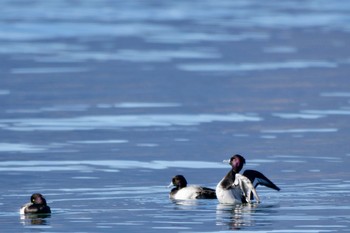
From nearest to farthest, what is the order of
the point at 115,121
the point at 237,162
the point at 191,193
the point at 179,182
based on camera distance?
the point at 237,162, the point at 191,193, the point at 179,182, the point at 115,121

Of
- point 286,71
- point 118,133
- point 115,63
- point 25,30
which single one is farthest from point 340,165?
point 25,30

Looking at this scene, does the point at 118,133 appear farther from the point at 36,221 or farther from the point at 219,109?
the point at 36,221

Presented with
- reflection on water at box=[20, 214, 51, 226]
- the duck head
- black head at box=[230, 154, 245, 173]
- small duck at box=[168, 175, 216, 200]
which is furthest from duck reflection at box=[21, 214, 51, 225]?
black head at box=[230, 154, 245, 173]

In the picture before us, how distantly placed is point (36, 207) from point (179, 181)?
2474mm

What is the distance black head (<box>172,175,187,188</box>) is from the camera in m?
17.0

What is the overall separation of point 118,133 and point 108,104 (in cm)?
412

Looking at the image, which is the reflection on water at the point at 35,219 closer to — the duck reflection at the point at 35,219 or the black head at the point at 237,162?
the duck reflection at the point at 35,219

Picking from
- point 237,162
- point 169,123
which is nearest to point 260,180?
point 237,162

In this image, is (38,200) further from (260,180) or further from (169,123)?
(169,123)

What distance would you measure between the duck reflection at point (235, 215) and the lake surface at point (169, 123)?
0.01 m

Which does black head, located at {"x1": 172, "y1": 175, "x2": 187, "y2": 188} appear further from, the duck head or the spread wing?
the spread wing

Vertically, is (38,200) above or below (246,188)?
below

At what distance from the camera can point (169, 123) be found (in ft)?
77.6

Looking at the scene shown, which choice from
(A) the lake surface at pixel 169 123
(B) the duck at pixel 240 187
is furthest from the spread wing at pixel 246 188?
(A) the lake surface at pixel 169 123
